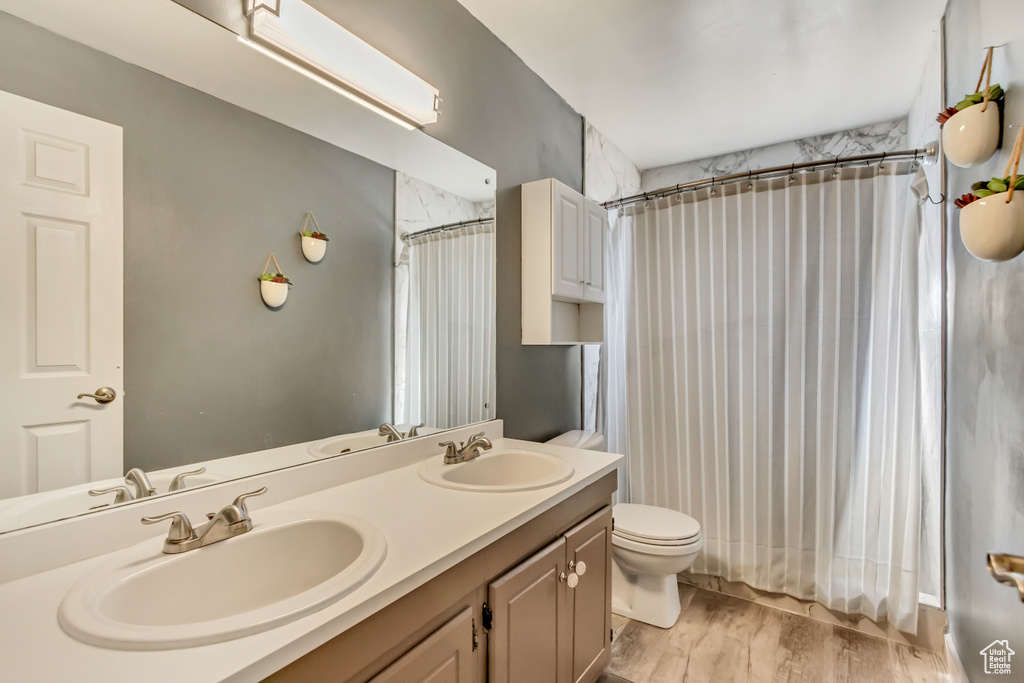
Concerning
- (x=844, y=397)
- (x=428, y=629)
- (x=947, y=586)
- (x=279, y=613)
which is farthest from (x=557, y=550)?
(x=947, y=586)

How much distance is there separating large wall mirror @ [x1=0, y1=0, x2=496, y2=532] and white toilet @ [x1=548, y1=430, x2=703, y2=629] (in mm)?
1177

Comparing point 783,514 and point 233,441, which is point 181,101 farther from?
point 783,514

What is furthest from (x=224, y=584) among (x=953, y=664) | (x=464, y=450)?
(x=953, y=664)

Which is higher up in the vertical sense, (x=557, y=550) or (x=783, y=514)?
(x=557, y=550)

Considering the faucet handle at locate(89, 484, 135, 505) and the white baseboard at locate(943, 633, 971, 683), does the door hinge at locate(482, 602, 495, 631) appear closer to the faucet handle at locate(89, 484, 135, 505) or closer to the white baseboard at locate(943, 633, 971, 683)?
the faucet handle at locate(89, 484, 135, 505)

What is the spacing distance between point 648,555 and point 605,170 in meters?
2.18

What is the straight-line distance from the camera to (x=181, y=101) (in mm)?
1000

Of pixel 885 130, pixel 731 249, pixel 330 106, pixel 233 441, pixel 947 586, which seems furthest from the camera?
pixel 885 130

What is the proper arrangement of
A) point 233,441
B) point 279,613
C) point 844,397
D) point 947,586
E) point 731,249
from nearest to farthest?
point 279,613
point 233,441
point 947,586
point 844,397
point 731,249

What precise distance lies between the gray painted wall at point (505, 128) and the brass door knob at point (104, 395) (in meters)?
1.13

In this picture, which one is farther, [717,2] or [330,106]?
[717,2]

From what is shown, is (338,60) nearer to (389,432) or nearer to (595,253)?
(389,432)

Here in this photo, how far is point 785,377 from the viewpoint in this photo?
2209 mm

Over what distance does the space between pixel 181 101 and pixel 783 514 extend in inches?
106
